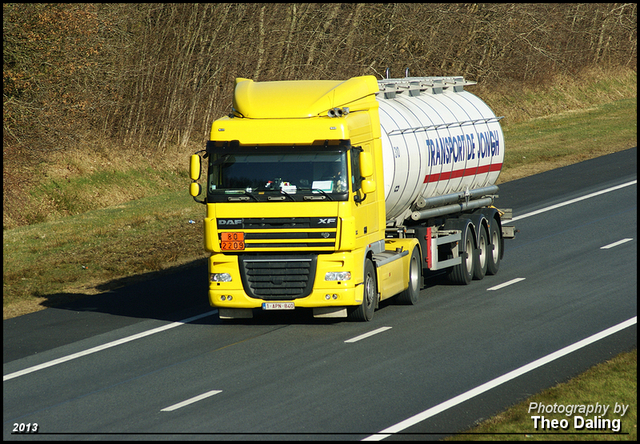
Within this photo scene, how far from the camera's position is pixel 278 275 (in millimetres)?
14258

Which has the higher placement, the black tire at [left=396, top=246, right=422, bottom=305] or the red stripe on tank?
the red stripe on tank

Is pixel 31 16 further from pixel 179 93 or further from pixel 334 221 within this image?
pixel 334 221

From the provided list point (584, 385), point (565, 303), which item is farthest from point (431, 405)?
point (565, 303)

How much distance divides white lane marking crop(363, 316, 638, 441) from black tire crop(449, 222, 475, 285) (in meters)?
4.36

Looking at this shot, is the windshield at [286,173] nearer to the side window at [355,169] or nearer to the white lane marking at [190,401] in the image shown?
the side window at [355,169]

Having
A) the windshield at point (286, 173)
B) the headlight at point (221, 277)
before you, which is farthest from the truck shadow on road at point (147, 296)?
the windshield at point (286, 173)

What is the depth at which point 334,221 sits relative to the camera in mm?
14055

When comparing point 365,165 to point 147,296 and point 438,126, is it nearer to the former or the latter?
point 438,126

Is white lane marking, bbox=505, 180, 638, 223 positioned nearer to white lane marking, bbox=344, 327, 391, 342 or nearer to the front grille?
white lane marking, bbox=344, 327, 391, 342

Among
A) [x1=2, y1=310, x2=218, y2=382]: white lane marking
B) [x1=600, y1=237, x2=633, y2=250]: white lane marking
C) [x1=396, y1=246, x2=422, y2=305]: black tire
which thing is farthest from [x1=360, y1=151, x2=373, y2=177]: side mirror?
[x1=600, y1=237, x2=633, y2=250]: white lane marking

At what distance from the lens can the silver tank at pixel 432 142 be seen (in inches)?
649

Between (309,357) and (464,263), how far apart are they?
6510 mm

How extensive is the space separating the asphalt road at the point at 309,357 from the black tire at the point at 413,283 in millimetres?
217

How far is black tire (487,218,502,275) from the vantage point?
1942 cm
